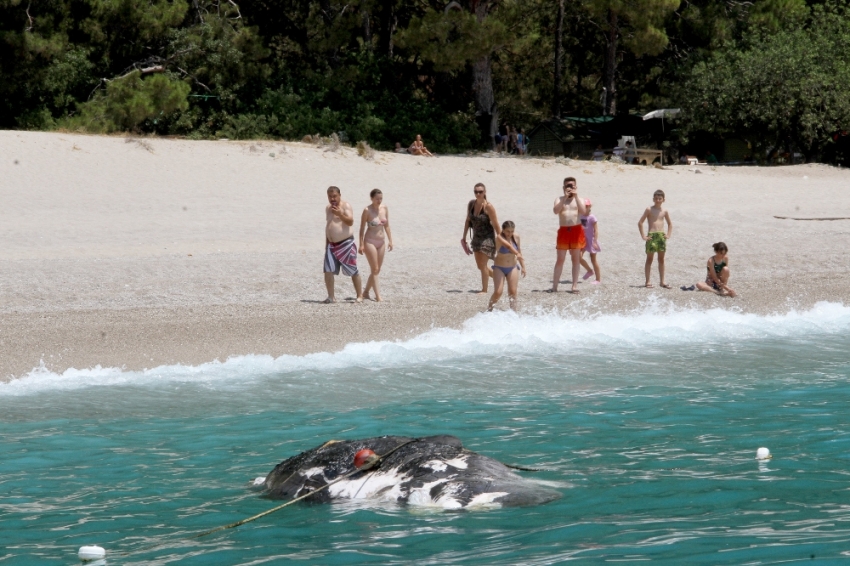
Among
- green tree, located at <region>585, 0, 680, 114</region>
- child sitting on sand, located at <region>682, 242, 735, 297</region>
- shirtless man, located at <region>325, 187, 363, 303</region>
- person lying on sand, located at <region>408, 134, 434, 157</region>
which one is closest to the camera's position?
shirtless man, located at <region>325, 187, 363, 303</region>

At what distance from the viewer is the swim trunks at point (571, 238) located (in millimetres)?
14258

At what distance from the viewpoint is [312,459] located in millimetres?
6949

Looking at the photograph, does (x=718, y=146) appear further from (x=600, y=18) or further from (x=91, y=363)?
(x=91, y=363)

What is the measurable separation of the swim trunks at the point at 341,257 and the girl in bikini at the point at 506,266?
1685 millimetres

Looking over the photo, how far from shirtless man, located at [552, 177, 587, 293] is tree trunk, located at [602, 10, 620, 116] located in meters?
20.7

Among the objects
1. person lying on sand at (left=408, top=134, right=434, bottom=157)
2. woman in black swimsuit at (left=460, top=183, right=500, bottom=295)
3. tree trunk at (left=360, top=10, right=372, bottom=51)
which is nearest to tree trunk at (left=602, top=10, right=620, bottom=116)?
tree trunk at (left=360, top=10, right=372, bottom=51)

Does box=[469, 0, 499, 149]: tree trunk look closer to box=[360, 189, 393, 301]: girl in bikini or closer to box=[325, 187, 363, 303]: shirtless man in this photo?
box=[360, 189, 393, 301]: girl in bikini

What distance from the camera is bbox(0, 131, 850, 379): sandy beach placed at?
12023mm

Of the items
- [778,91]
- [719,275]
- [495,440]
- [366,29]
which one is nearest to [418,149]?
[366,29]

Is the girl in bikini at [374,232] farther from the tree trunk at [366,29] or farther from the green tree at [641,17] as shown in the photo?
the green tree at [641,17]

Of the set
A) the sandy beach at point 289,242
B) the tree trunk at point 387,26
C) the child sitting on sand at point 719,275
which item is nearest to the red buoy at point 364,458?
the sandy beach at point 289,242

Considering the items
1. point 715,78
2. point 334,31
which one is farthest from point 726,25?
point 334,31

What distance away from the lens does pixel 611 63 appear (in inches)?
1412

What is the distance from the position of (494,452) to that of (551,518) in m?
1.63
